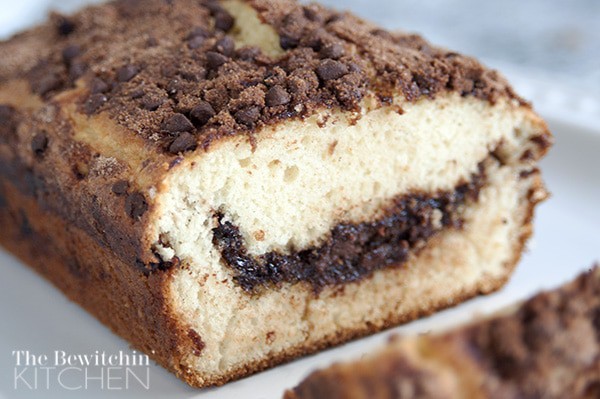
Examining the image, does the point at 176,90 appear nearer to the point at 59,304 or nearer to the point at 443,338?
the point at 59,304

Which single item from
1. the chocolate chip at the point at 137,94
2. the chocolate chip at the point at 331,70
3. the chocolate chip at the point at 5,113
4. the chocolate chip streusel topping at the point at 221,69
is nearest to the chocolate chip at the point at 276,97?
the chocolate chip streusel topping at the point at 221,69

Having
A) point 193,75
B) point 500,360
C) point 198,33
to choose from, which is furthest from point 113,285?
point 500,360

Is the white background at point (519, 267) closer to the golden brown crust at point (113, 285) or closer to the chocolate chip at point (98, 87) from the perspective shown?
the golden brown crust at point (113, 285)

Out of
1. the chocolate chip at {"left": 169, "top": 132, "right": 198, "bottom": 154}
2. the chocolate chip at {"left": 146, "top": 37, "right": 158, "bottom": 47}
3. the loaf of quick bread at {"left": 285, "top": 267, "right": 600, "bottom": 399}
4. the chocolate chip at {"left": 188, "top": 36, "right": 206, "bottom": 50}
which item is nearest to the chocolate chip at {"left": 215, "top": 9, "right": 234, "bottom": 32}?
A: the chocolate chip at {"left": 188, "top": 36, "right": 206, "bottom": 50}

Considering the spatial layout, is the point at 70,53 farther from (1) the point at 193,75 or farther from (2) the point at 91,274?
(2) the point at 91,274

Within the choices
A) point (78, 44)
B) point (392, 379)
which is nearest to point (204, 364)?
point (392, 379)
